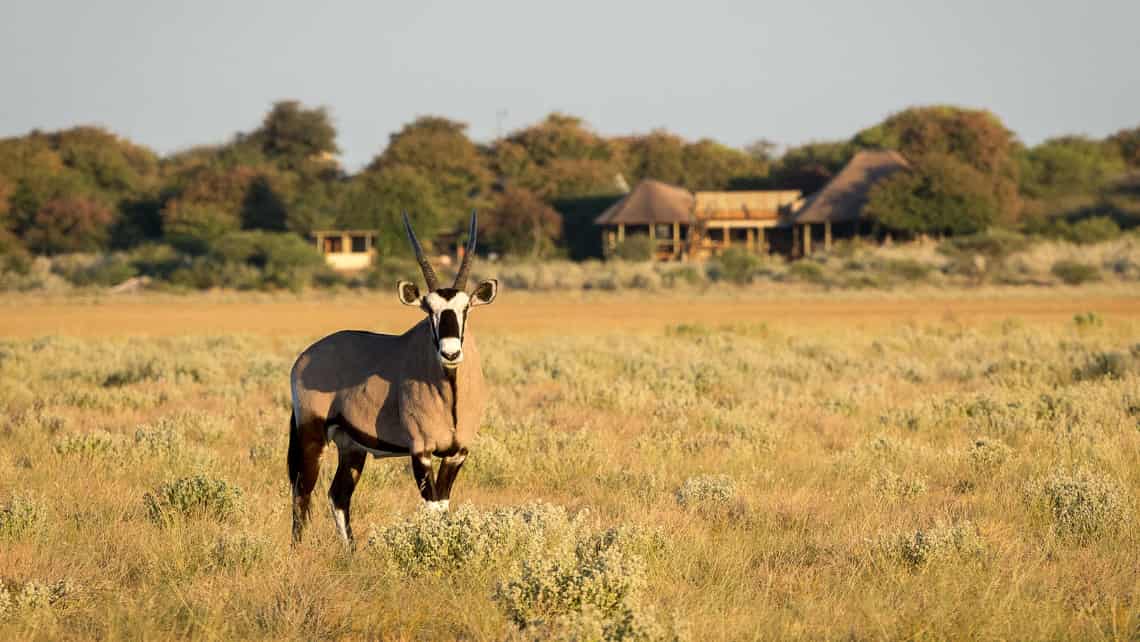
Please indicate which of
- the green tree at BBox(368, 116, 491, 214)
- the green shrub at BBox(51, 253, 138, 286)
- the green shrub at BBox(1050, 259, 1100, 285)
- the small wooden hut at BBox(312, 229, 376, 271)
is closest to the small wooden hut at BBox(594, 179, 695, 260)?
the green tree at BBox(368, 116, 491, 214)

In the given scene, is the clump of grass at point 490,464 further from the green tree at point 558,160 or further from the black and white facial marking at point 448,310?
the green tree at point 558,160

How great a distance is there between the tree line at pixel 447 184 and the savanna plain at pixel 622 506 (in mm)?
39240

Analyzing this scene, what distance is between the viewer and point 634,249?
203 ft

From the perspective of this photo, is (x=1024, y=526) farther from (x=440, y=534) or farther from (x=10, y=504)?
(x=10, y=504)

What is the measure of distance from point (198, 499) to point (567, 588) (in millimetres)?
3664

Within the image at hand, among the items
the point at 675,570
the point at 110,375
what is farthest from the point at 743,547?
the point at 110,375

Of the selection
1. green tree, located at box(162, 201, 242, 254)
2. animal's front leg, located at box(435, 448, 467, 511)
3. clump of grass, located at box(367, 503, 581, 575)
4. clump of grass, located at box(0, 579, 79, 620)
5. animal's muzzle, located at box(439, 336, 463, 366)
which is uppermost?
green tree, located at box(162, 201, 242, 254)

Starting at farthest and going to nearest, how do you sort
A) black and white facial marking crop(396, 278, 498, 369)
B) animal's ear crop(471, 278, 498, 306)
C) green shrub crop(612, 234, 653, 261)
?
green shrub crop(612, 234, 653, 261)
animal's ear crop(471, 278, 498, 306)
black and white facial marking crop(396, 278, 498, 369)

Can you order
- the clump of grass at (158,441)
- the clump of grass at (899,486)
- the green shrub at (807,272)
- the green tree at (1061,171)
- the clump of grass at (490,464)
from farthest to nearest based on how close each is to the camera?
1. the green tree at (1061,171)
2. the green shrub at (807,272)
3. the clump of grass at (158,441)
4. the clump of grass at (490,464)
5. the clump of grass at (899,486)

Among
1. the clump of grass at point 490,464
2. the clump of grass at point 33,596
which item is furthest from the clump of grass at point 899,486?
the clump of grass at point 33,596

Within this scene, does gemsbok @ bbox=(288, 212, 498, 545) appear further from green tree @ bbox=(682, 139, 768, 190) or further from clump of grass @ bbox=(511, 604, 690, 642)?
green tree @ bbox=(682, 139, 768, 190)

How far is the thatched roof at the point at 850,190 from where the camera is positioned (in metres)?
61.3

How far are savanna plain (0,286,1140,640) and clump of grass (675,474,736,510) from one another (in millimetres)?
20

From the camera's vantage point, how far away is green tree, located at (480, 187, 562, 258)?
2584 inches
